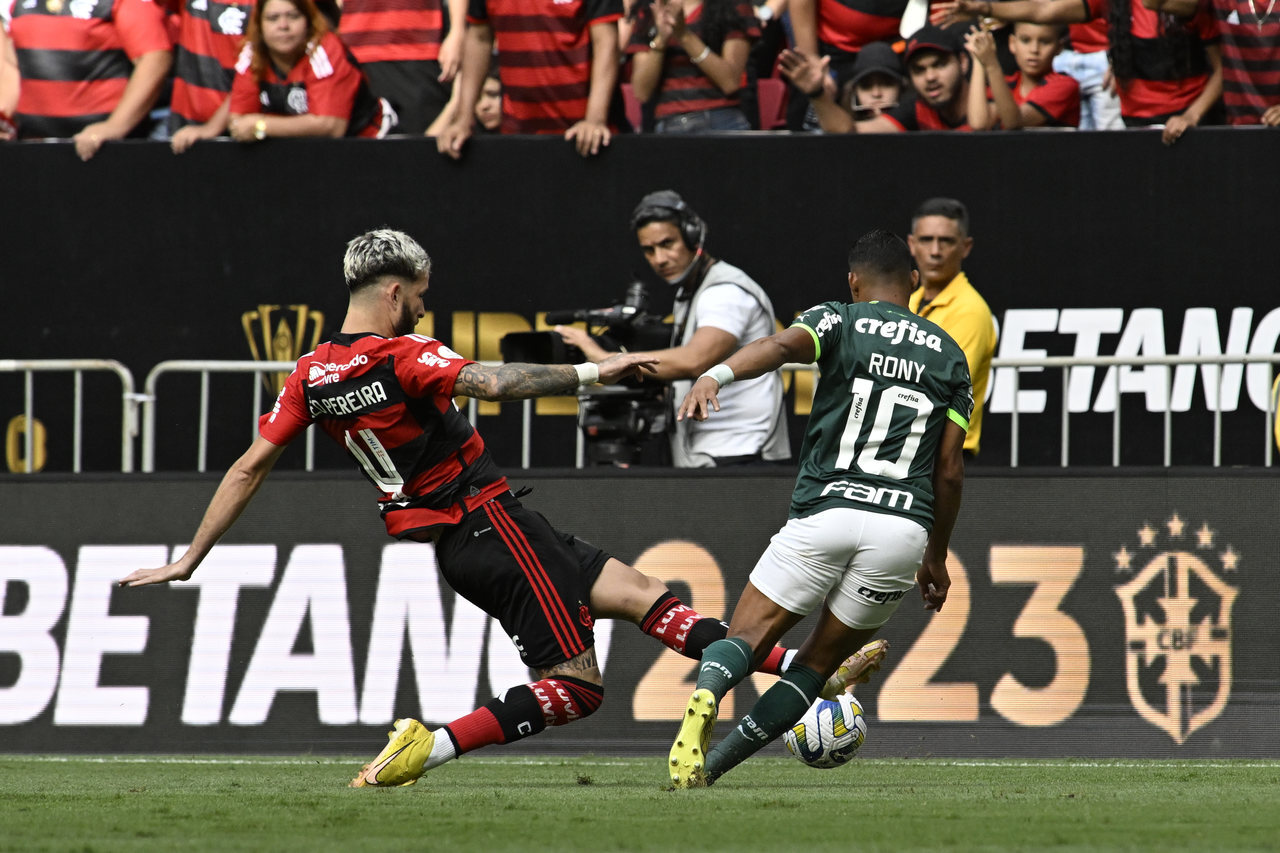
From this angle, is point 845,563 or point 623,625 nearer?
point 845,563

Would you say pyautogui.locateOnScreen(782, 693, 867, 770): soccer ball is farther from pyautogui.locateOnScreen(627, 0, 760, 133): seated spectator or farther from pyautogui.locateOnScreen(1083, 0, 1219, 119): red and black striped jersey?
pyautogui.locateOnScreen(1083, 0, 1219, 119): red and black striped jersey

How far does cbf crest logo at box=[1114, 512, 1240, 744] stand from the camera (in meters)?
8.34

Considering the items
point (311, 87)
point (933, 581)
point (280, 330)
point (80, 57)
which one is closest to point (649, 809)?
point (933, 581)

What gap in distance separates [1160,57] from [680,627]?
16.2 ft

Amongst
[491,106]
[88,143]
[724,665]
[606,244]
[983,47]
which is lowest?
[724,665]

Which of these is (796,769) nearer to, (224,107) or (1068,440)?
(1068,440)

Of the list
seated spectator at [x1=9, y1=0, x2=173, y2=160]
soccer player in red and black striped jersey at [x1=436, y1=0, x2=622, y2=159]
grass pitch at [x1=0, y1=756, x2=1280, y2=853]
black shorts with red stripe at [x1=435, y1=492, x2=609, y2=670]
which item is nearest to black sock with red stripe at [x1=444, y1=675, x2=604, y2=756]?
black shorts with red stripe at [x1=435, y1=492, x2=609, y2=670]

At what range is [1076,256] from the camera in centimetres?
906

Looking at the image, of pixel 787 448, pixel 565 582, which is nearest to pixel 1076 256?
pixel 787 448

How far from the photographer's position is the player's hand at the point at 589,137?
30.5 feet

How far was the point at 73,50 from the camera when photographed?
1013 cm

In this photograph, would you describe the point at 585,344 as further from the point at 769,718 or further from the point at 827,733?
the point at 769,718

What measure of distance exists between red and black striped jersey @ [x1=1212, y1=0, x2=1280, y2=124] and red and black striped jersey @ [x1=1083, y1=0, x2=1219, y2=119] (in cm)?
18

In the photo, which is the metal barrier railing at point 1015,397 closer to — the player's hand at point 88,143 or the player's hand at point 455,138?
the player's hand at point 88,143
